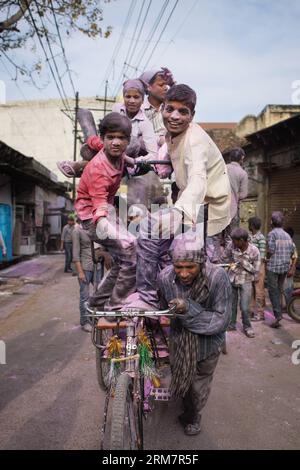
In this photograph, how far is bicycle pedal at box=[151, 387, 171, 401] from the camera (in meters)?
3.05

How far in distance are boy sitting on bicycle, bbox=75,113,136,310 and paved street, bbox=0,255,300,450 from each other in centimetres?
125

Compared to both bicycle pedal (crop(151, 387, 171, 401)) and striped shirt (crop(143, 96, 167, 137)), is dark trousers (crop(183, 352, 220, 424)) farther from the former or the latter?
striped shirt (crop(143, 96, 167, 137))

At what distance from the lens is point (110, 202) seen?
316cm

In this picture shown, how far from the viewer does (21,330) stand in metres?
6.94

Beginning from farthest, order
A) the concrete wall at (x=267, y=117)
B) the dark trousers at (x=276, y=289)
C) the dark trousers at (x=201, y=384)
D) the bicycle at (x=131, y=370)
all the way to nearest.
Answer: the concrete wall at (x=267, y=117) → the dark trousers at (x=276, y=289) → the dark trousers at (x=201, y=384) → the bicycle at (x=131, y=370)

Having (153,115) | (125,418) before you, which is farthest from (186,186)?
(153,115)

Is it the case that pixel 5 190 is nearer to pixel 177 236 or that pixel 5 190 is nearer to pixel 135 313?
pixel 177 236

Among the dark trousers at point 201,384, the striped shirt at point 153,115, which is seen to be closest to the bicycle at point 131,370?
the dark trousers at point 201,384

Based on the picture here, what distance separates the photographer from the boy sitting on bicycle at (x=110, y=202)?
9.30 feet

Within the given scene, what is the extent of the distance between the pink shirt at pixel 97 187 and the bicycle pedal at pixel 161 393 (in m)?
1.36

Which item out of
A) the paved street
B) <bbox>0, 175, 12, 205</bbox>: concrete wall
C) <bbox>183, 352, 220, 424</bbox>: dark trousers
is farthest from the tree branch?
<bbox>0, 175, 12, 205</bbox>: concrete wall

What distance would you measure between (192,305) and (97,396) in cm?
186

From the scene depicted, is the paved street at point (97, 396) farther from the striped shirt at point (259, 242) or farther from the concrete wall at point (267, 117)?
the concrete wall at point (267, 117)
